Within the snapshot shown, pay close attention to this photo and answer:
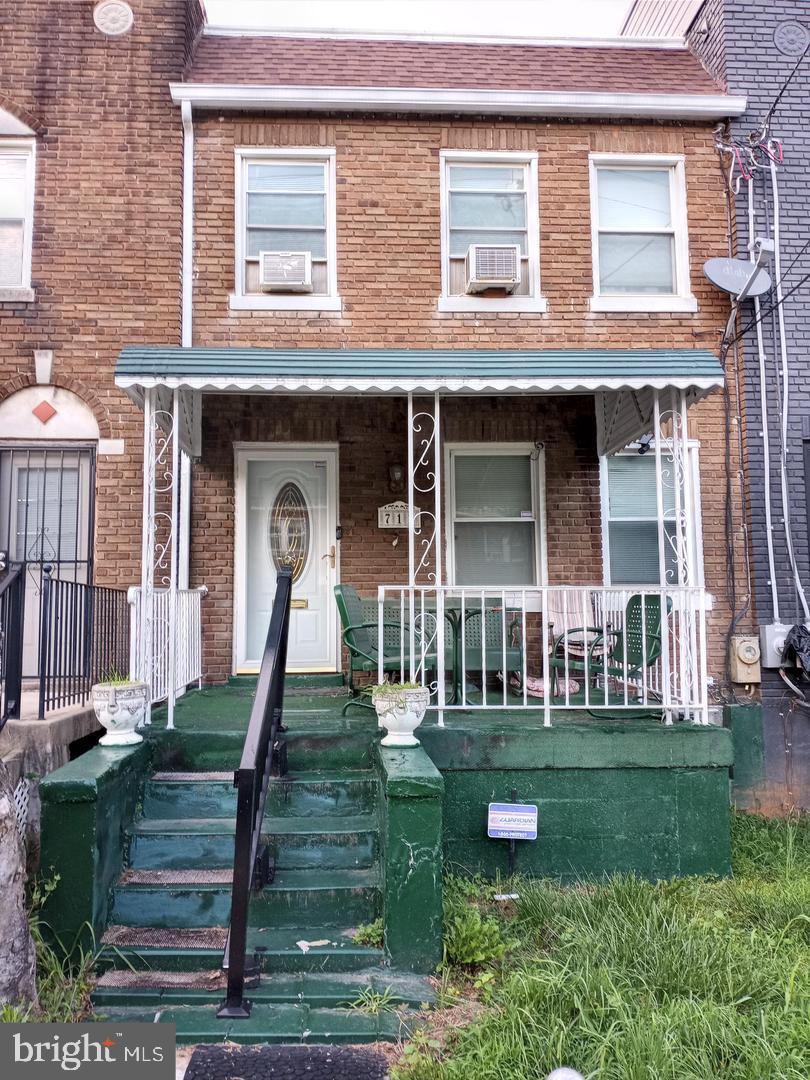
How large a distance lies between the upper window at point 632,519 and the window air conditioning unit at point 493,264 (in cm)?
203

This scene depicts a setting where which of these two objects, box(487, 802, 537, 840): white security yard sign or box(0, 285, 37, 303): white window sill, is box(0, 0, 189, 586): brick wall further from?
box(487, 802, 537, 840): white security yard sign

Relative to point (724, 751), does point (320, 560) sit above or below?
above

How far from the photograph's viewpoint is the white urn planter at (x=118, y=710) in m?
4.41

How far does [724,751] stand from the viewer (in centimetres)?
495

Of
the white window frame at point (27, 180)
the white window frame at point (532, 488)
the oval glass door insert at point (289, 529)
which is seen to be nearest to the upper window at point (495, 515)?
the white window frame at point (532, 488)

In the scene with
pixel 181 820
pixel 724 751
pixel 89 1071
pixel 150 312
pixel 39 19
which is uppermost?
pixel 39 19

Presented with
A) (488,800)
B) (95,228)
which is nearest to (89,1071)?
(488,800)

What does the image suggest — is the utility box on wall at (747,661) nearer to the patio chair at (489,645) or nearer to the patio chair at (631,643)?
the patio chair at (631,643)

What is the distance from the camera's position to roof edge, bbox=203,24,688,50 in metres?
8.48

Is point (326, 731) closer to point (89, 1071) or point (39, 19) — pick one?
point (89, 1071)

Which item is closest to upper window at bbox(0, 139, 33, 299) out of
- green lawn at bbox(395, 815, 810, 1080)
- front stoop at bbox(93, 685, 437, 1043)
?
front stoop at bbox(93, 685, 437, 1043)

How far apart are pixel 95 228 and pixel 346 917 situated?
21.4 ft

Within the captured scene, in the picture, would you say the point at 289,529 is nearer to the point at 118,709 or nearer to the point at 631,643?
the point at 118,709

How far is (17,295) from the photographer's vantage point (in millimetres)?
7059
